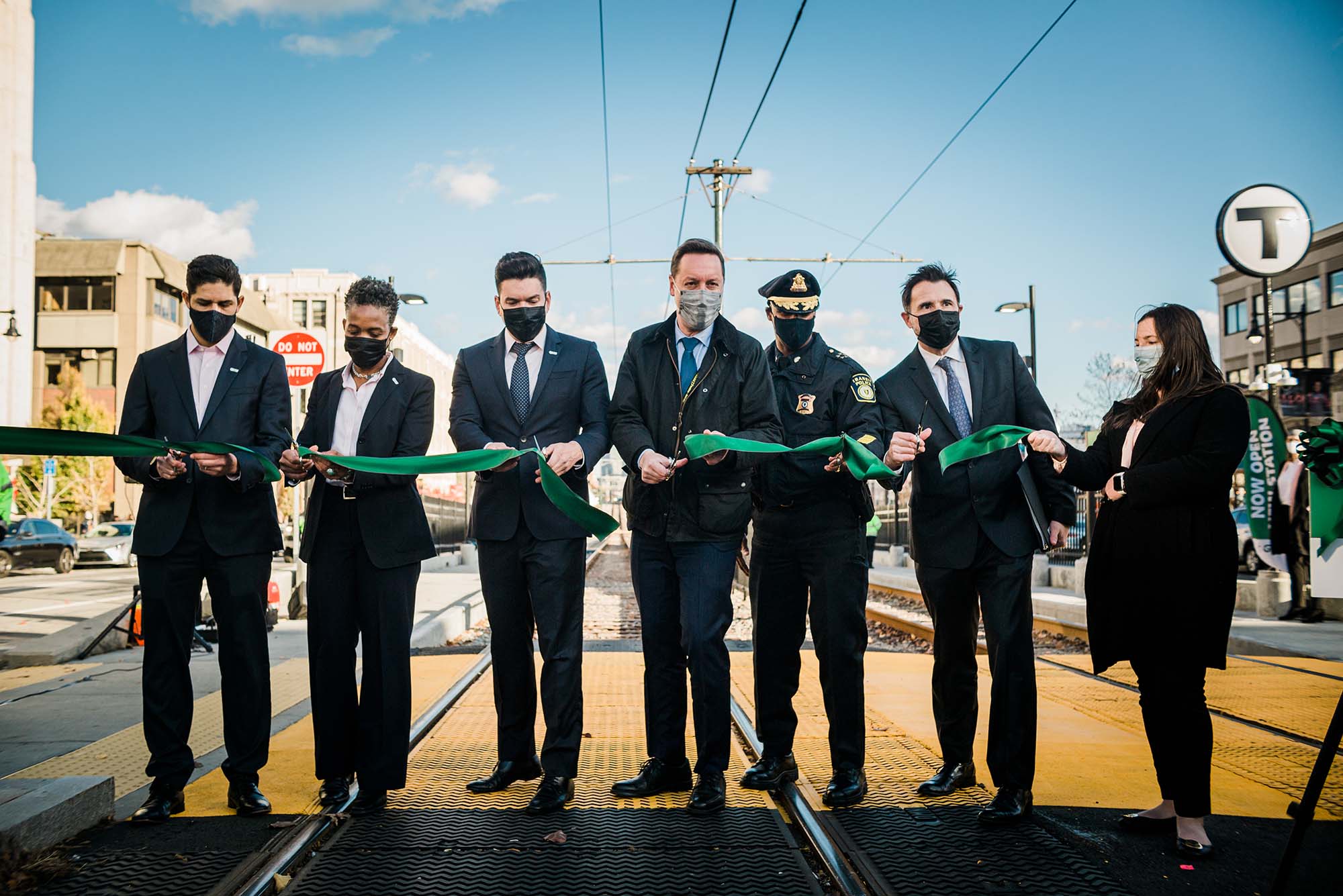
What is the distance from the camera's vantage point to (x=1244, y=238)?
11469 mm

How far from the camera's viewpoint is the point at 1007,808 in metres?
3.92

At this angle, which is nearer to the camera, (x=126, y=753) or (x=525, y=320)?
(x=525, y=320)

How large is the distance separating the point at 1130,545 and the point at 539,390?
98.9 inches

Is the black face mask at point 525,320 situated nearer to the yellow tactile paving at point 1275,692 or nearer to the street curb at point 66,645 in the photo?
the yellow tactile paving at point 1275,692

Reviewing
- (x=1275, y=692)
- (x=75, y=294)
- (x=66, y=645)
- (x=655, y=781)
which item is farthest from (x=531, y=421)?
(x=75, y=294)

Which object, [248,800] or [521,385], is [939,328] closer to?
[521,385]

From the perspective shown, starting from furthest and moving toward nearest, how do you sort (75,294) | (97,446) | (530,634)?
(75,294) → (530,634) → (97,446)

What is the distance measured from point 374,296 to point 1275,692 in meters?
6.61

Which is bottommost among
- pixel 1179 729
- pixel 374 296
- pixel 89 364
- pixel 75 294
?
pixel 1179 729

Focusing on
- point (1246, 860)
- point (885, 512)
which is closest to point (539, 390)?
point (1246, 860)

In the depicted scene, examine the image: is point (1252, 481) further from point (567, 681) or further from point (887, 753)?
point (567, 681)

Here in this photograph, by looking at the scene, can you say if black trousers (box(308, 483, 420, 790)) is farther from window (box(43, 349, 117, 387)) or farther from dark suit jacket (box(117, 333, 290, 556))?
window (box(43, 349, 117, 387))

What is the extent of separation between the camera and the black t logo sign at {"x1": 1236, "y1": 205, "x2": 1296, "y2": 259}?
37.6 feet

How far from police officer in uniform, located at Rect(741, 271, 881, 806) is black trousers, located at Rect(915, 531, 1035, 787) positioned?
35 cm
